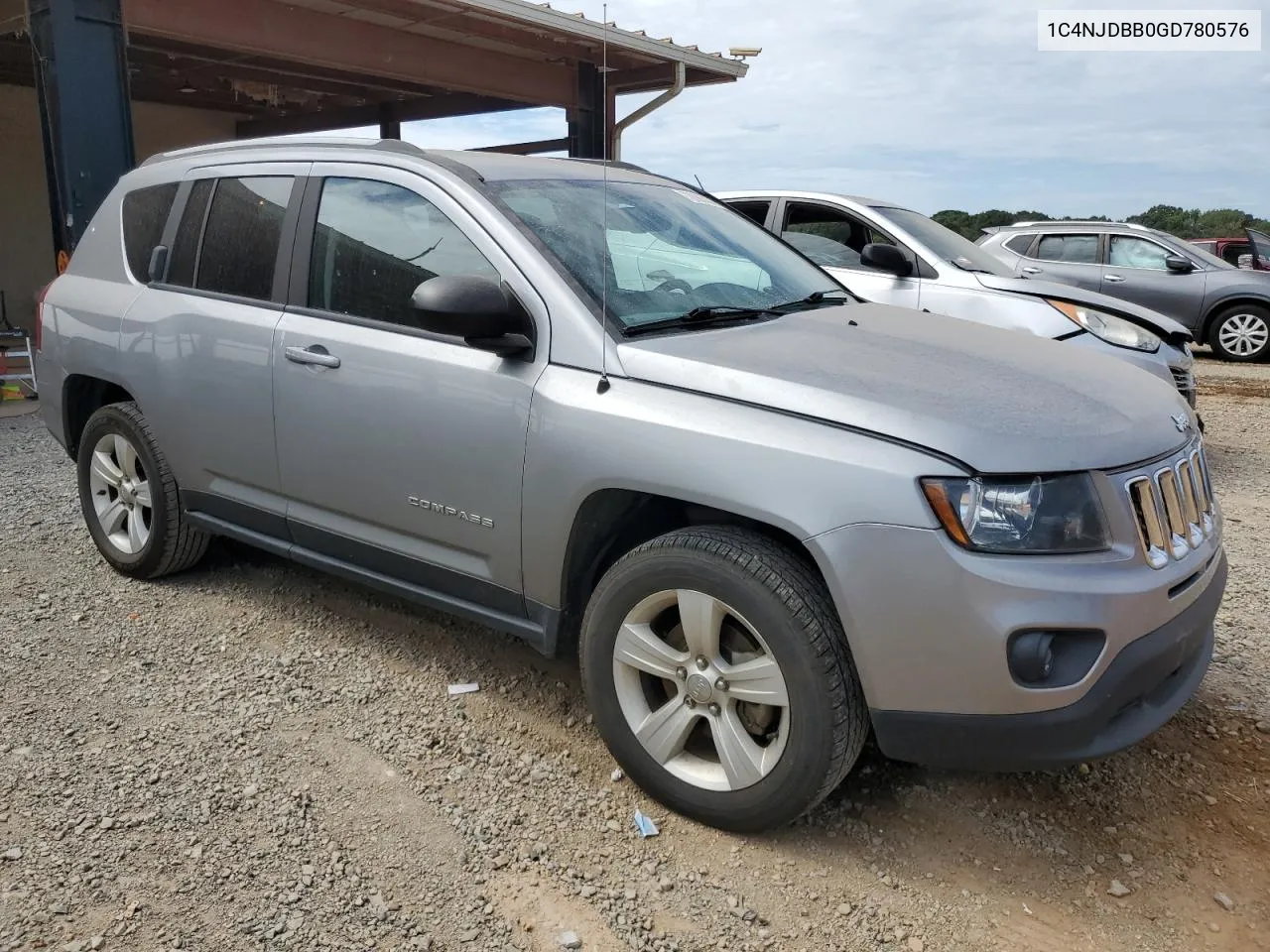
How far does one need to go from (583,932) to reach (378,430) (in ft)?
5.42

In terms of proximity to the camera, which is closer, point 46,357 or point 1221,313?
point 46,357

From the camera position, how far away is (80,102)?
780 centimetres

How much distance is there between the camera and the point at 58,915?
2.43 metres

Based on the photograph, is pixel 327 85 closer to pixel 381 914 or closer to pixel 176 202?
pixel 176 202

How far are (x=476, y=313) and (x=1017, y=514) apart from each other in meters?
1.48

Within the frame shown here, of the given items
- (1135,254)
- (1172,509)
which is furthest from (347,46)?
(1172,509)

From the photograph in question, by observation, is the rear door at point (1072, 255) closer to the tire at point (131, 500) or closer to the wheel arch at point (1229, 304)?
the wheel arch at point (1229, 304)

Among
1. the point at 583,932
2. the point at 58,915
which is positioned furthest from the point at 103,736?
the point at 583,932

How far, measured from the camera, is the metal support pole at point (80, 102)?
7.70 meters

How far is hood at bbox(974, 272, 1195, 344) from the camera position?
6.57 metres

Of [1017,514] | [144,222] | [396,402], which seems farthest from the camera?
[144,222]

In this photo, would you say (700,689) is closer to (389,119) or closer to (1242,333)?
(1242,333)

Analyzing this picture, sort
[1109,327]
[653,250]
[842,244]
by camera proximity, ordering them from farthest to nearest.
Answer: [842,244] < [1109,327] < [653,250]

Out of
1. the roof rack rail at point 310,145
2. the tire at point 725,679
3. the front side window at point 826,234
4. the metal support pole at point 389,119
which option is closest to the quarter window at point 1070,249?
the front side window at point 826,234
